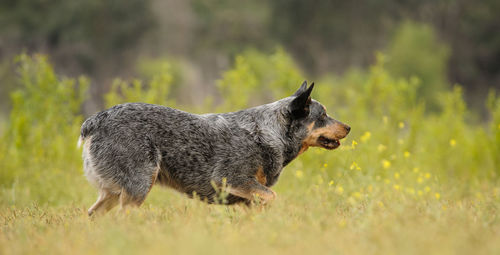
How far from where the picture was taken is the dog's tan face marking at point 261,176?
17.9 ft

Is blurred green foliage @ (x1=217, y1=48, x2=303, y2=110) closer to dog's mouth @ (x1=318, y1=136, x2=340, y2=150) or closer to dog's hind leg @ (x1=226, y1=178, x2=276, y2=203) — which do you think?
dog's mouth @ (x1=318, y1=136, x2=340, y2=150)

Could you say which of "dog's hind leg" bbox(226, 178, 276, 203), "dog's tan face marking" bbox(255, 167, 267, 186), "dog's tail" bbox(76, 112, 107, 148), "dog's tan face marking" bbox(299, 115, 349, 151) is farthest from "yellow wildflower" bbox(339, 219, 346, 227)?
"dog's tail" bbox(76, 112, 107, 148)

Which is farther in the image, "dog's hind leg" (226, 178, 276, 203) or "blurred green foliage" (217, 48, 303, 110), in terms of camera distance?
"blurred green foliage" (217, 48, 303, 110)

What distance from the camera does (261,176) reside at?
550 centimetres

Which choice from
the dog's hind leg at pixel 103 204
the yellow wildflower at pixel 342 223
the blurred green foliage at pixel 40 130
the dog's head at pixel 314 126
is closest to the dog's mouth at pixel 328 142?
the dog's head at pixel 314 126

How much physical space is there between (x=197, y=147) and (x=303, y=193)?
2157 millimetres

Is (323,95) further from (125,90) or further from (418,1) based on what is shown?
(418,1)

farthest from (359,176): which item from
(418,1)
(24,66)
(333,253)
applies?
(418,1)

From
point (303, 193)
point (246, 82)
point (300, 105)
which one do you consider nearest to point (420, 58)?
point (246, 82)

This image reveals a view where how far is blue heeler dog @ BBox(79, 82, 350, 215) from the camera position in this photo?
192 inches

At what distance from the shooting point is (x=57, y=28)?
97.5 feet

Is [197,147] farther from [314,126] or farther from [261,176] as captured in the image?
[314,126]

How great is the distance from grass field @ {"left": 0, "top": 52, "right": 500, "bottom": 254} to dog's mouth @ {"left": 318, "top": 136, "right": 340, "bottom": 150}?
0.14 meters

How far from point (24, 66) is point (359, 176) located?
256 inches
